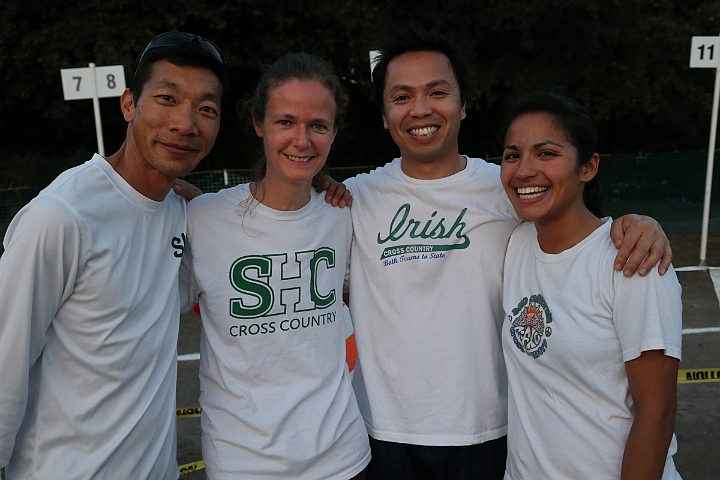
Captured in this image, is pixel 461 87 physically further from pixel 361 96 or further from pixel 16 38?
pixel 361 96

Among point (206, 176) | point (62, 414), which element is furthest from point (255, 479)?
point (206, 176)

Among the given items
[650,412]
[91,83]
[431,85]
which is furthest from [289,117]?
[91,83]

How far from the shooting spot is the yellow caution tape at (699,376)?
495 cm

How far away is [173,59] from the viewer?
2.24 meters

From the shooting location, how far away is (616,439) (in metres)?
1.99

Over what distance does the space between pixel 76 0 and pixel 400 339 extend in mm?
12484

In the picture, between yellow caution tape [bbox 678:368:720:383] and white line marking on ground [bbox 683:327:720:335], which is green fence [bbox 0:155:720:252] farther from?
yellow caution tape [bbox 678:368:720:383]

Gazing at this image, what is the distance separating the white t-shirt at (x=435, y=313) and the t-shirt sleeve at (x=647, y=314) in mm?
640

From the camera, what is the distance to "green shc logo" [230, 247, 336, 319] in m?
2.31

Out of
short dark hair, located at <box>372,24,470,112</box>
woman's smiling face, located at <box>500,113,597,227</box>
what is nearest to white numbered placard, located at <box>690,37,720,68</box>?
short dark hair, located at <box>372,24,470,112</box>

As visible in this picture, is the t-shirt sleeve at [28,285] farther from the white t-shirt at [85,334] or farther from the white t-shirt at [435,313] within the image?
the white t-shirt at [435,313]

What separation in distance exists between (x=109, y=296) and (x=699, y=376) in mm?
4729

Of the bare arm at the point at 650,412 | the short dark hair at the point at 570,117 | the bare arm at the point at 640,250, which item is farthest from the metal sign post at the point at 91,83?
the bare arm at the point at 650,412

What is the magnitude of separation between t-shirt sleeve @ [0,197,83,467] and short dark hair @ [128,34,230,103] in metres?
0.64
